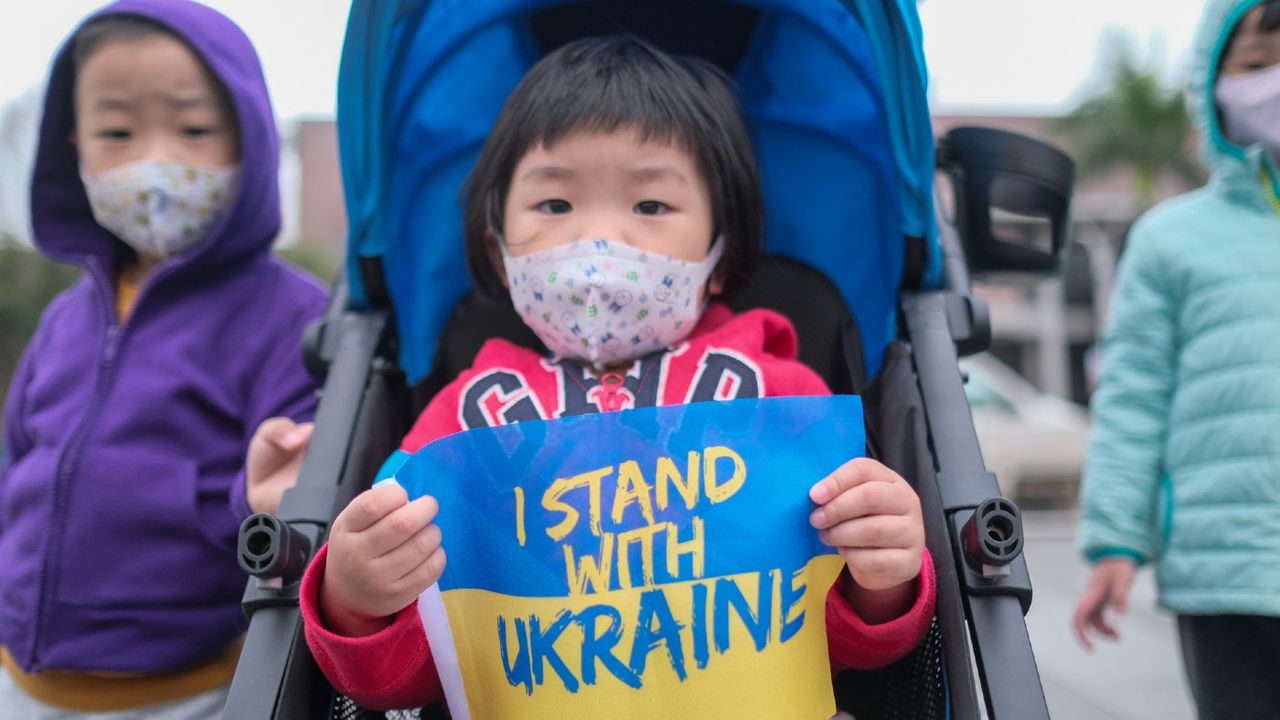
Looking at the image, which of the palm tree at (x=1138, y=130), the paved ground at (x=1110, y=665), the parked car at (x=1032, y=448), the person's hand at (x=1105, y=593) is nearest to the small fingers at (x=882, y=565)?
the person's hand at (x=1105, y=593)

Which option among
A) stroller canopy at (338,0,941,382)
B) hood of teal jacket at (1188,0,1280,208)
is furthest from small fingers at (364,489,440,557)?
hood of teal jacket at (1188,0,1280,208)

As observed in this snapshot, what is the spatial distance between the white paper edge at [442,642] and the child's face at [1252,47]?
1650 mm

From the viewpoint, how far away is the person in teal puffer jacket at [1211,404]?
1701mm

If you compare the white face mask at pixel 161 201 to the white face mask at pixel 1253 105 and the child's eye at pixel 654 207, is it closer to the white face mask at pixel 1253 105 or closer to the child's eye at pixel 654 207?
the child's eye at pixel 654 207

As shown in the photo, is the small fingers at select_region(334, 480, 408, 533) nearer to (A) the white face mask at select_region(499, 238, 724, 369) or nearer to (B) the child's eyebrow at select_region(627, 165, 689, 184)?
(A) the white face mask at select_region(499, 238, 724, 369)

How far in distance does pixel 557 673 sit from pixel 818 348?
29.9 inches

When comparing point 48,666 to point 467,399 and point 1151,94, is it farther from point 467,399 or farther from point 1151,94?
point 1151,94

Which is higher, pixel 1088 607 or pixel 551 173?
pixel 551 173

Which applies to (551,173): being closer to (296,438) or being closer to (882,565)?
(296,438)

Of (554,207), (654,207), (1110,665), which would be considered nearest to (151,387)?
(554,207)

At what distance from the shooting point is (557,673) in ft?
3.78

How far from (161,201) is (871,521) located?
131 cm

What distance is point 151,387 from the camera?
1.71 metres

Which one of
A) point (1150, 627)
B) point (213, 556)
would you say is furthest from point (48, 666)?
point (1150, 627)
